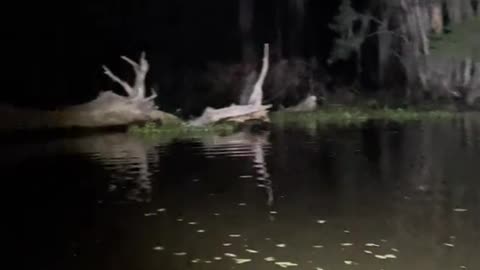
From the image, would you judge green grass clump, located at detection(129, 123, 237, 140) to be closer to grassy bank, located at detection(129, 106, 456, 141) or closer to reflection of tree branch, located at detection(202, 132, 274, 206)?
grassy bank, located at detection(129, 106, 456, 141)

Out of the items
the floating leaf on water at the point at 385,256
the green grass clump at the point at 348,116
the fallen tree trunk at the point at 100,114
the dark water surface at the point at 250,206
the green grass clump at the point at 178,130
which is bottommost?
the floating leaf on water at the point at 385,256

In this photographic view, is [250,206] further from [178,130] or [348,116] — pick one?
[348,116]

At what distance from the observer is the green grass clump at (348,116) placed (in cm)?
1996

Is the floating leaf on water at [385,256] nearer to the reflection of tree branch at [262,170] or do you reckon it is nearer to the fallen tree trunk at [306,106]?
the reflection of tree branch at [262,170]

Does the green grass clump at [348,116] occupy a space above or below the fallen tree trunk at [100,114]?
below

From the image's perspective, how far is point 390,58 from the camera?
24.8 meters

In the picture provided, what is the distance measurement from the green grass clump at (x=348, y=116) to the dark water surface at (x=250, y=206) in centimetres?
573

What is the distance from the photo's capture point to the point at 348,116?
21047mm

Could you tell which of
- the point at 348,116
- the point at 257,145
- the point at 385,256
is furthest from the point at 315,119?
the point at 385,256

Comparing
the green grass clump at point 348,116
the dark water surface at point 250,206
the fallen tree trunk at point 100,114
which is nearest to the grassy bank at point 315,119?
the green grass clump at point 348,116

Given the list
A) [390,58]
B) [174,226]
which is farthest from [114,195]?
[390,58]

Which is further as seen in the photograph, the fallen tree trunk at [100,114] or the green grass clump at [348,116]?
the green grass clump at [348,116]

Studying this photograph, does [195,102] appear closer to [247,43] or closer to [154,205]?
[247,43]

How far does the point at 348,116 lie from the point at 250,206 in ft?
42.8
